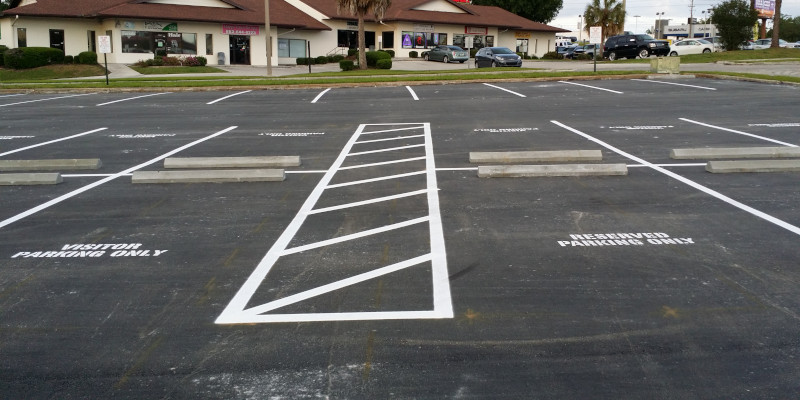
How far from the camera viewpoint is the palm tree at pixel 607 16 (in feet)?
204

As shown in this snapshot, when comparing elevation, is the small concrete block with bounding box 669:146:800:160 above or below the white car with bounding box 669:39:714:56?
below

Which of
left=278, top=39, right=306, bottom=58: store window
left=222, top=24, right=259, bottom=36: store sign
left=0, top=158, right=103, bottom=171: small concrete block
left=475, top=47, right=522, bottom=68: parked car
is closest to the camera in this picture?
left=0, top=158, right=103, bottom=171: small concrete block

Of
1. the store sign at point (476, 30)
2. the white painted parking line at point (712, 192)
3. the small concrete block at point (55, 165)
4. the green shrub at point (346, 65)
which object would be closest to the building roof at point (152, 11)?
the green shrub at point (346, 65)

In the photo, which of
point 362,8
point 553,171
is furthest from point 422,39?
point 553,171

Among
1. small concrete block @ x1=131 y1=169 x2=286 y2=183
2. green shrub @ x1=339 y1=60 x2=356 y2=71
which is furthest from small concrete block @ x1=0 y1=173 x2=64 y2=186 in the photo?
green shrub @ x1=339 y1=60 x2=356 y2=71

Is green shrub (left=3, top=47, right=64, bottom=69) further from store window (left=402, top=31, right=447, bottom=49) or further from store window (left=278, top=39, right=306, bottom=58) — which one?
store window (left=402, top=31, right=447, bottom=49)

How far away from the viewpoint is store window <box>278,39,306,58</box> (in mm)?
55259

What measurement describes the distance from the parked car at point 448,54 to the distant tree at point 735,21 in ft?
60.6

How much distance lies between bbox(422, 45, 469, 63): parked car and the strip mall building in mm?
4475

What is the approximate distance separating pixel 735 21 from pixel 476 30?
912 inches

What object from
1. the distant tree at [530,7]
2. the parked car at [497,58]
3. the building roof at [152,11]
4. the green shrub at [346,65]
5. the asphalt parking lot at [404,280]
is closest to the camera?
the asphalt parking lot at [404,280]

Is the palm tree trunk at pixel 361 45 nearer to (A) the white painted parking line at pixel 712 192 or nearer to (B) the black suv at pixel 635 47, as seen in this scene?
(B) the black suv at pixel 635 47

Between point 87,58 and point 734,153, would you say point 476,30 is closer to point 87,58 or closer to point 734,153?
point 87,58

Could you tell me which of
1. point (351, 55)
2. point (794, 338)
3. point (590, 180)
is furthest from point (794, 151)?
point (351, 55)
